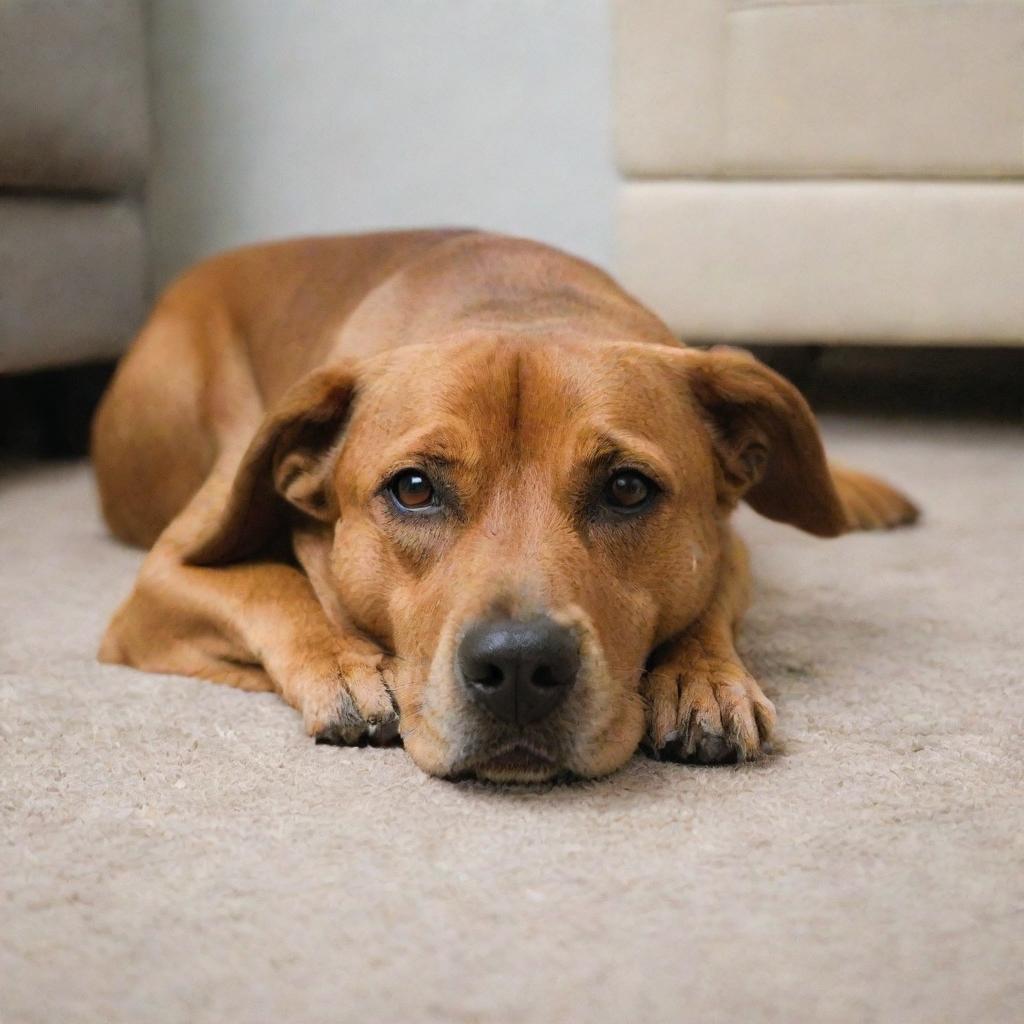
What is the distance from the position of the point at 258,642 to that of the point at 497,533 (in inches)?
21.1

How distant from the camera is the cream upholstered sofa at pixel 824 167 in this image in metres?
4.10

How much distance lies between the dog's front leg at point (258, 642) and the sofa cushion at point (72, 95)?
1892mm

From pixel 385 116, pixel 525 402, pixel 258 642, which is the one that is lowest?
pixel 258 642

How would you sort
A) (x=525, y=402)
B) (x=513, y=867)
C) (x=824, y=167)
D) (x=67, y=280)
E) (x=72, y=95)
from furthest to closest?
(x=824, y=167)
(x=67, y=280)
(x=72, y=95)
(x=525, y=402)
(x=513, y=867)

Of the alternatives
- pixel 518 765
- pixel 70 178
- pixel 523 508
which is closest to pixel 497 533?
pixel 523 508

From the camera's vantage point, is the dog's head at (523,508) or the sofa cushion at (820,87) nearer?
the dog's head at (523,508)

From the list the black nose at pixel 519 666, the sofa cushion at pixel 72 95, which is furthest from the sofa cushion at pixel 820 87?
the black nose at pixel 519 666

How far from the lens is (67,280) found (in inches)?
161

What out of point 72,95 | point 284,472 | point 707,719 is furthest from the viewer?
point 72,95

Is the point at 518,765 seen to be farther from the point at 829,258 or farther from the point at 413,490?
the point at 829,258

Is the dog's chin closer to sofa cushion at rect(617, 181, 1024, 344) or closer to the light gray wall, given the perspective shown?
sofa cushion at rect(617, 181, 1024, 344)

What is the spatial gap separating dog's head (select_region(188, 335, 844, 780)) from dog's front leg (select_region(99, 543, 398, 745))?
0.05m

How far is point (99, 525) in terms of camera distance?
355 centimetres

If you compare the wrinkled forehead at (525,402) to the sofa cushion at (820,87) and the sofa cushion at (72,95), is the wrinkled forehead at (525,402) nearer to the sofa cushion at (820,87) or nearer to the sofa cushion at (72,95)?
the sofa cushion at (72,95)
